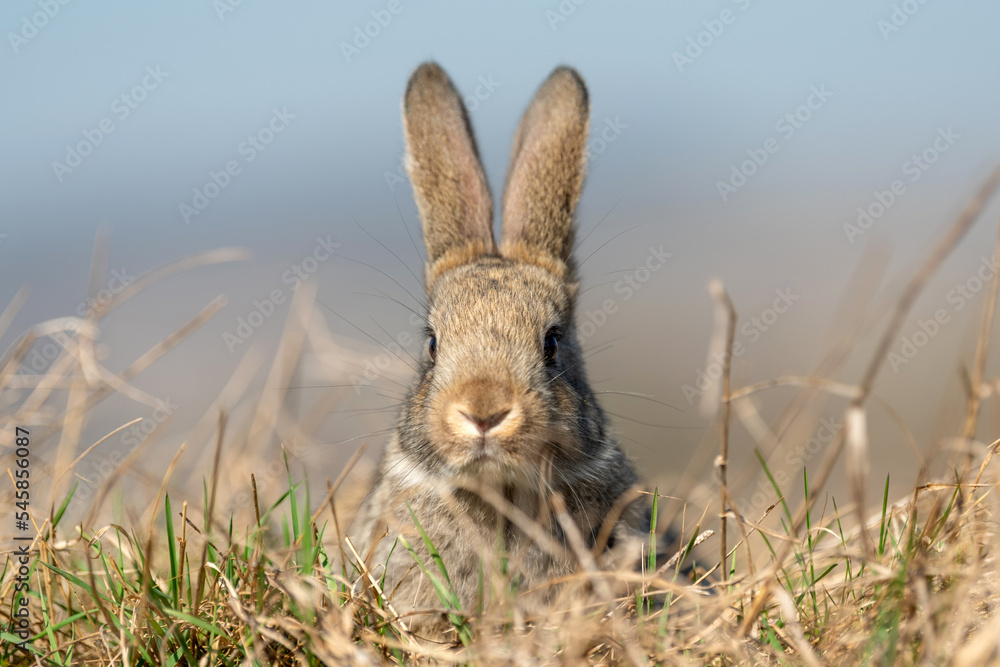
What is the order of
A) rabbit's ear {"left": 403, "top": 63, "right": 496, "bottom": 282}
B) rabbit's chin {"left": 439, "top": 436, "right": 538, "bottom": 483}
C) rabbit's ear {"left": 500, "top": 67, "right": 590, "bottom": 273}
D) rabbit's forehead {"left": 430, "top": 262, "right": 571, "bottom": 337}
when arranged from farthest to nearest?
rabbit's ear {"left": 403, "top": 63, "right": 496, "bottom": 282} < rabbit's ear {"left": 500, "top": 67, "right": 590, "bottom": 273} < rabbit's forehead {"left": 430, "top": 262, "right": 571, "bottom": 337} < rabbit's chin {"left": 439, "top": 436, "right": 538, "bottom": 483}

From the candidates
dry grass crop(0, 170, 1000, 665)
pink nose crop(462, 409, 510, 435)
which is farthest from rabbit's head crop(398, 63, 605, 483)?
dry grass crop(0, 170, 1000, 665)

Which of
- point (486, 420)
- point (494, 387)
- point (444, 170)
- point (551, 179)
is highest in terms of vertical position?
point (444, 170)

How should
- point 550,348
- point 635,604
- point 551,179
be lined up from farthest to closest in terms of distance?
point 551,179 → point 550,348 → point 635,604

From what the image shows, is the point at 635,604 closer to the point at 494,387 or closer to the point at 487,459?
the point at 487,459

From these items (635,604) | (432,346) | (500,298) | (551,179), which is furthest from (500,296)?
(635,604)

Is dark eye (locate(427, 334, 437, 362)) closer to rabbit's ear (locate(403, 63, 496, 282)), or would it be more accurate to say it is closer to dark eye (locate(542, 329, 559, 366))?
dark eye (locate(542, 329, 559, 366))

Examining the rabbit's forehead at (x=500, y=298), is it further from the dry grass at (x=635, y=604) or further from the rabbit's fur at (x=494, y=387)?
the dry grass at (x=635, y=604)

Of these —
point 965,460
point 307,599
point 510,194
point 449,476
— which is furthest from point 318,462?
point 965,460

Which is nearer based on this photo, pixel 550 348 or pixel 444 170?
pixel 550 348
